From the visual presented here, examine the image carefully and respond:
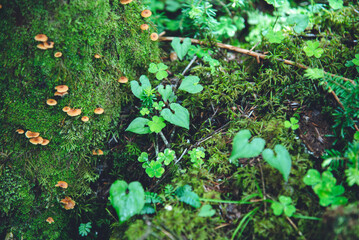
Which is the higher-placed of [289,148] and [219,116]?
[289,148]

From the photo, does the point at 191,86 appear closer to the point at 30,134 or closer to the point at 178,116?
the point at 178,116

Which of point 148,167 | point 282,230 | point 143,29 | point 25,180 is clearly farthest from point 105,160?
point 282,230

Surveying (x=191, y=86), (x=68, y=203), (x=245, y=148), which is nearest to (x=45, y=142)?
(x=68, y=203)

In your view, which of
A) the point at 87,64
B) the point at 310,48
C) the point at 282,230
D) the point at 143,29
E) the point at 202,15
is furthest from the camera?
the point at 202,15

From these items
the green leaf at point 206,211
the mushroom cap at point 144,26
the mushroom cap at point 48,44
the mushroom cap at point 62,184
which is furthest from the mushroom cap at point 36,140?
the green leaf at point 206,211

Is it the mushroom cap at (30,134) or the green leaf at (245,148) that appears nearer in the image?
the green leaf at (245,148)

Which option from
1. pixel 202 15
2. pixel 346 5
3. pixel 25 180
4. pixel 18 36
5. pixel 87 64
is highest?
pixel 346 5

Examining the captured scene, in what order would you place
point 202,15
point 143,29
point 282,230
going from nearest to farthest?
point 282,230, point 143,29, point 202,15

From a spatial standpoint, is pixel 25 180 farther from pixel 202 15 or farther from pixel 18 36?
pixel 202 15

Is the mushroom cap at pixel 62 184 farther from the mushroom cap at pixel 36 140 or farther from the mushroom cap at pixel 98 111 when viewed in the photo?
the mushroom cap at pixel 98 111
